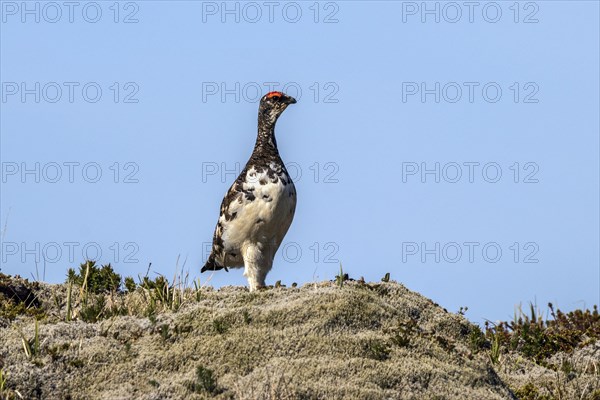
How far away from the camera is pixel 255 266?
12.3m

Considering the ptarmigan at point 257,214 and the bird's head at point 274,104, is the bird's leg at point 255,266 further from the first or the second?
the bird's head at point 274,104

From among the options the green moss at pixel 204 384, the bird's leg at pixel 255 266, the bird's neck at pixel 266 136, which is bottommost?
the green moss at pixel 204 384

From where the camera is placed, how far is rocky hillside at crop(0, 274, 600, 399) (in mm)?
8953

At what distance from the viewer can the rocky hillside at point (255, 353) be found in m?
8.95

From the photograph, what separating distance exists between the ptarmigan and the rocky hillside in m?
1.21

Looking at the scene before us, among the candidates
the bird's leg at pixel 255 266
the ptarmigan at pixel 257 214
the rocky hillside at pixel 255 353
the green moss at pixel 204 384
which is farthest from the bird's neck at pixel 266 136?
the green moss at pixel 204 384

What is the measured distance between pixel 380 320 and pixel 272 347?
4.18 feet

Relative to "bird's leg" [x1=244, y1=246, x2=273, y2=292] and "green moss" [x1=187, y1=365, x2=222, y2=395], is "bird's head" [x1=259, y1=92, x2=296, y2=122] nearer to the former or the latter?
"bird's leg" [x1=244, y1=246, x2=273, y2=292]

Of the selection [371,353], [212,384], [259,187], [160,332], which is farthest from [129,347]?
[259,187]

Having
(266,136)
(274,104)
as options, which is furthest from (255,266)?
(274,104)

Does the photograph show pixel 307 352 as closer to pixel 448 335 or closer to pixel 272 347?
pixel 272 347

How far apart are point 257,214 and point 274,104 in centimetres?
177

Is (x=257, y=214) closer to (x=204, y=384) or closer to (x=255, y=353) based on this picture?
(x=255, y=353)

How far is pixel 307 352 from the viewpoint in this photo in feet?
30.6
